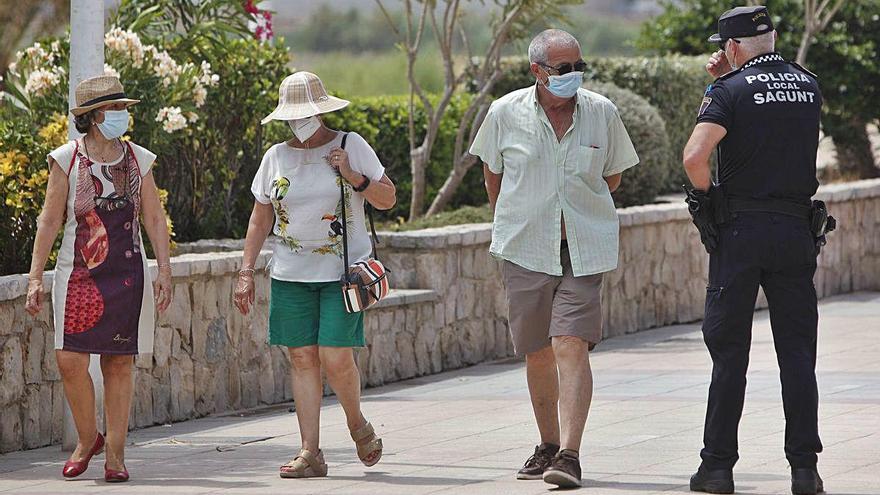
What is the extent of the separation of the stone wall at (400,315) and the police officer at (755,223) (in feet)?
11.2

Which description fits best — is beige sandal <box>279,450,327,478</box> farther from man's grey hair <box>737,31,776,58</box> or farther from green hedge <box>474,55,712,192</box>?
green hedge <box>474,55,712,192</box>

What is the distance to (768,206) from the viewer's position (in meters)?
6.18

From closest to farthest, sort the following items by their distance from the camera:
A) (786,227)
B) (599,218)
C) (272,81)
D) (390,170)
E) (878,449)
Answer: (786,227), (599,218), (878,449), (272,81), (390,170)

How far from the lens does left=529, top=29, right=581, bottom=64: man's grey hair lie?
6582mm

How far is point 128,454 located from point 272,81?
4915mm

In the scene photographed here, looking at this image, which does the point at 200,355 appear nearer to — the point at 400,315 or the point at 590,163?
the point at 400,315

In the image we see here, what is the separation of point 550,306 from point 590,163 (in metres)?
0.60

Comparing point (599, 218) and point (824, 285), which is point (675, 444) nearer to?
point (599, 218)

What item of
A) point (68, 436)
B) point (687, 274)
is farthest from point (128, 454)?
point (687, 274)

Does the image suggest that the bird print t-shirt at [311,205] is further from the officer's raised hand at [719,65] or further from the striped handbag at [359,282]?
the officer's raised hand at [719,65]

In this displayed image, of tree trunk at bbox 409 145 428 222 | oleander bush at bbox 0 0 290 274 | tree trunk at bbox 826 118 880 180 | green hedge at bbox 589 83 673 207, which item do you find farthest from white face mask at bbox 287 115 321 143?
tree trunk at bbox 826 118 880 180

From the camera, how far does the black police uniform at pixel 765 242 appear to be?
6.15m

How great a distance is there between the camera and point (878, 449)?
23.5ft

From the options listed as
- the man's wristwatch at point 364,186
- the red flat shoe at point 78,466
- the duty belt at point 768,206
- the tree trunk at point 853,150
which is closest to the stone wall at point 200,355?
the red flat shoe at point 78,466
